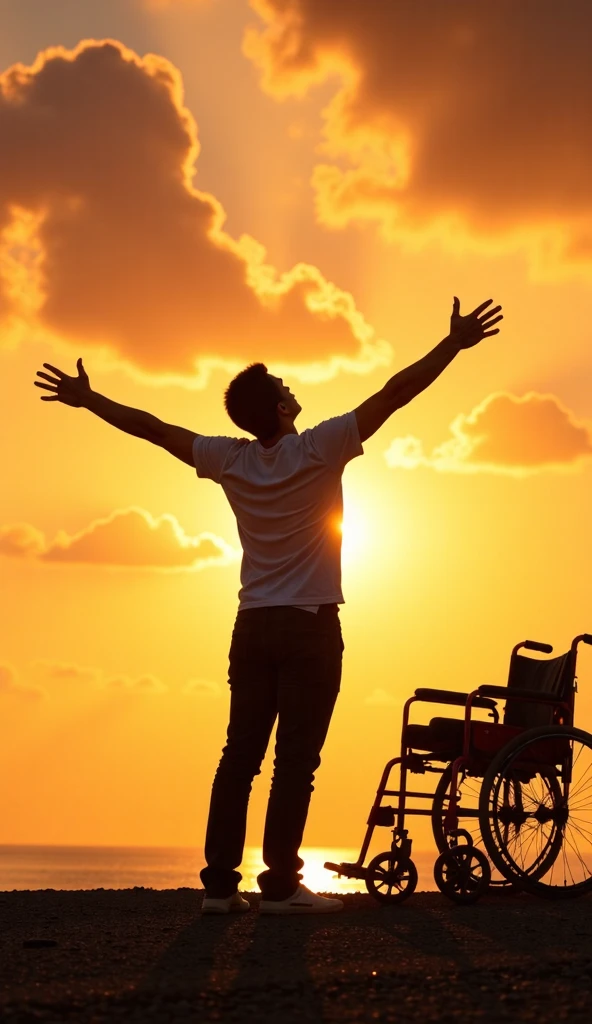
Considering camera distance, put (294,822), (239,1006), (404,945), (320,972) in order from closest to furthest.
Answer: (239,1006)
(320,972)
(404,945)
(294,822)

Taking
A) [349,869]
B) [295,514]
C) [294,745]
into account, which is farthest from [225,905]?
[295,514]

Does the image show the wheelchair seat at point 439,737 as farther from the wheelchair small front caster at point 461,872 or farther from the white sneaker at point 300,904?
the white sneaker at point 300,904

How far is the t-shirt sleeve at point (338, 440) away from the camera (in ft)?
15.3

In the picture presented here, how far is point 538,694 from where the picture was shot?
6344 mm

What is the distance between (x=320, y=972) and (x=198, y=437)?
2668mm

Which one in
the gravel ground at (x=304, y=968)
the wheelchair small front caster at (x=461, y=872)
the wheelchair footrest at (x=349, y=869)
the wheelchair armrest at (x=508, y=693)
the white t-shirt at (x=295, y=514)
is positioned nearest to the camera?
the gravel ground at (x=304, y=968)

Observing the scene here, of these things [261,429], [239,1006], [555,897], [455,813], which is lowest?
[239,1006]

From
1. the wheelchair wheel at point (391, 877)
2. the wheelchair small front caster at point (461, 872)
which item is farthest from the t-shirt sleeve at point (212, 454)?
the wheelchair small front caster at point (461, 872)

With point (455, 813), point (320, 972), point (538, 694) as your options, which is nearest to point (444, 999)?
point (320, 972)

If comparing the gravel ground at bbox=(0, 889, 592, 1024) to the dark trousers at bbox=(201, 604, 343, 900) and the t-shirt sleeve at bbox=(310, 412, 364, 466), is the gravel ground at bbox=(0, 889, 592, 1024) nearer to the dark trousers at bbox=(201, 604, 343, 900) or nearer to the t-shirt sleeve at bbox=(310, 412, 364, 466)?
the dark trousers at bbox=(201, 604, 343, 900)

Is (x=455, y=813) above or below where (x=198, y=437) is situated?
below

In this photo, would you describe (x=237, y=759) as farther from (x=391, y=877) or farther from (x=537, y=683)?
(x=537, y=683)

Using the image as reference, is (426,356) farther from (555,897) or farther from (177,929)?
(555,897)

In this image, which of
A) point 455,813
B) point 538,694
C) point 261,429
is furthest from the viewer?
point 538,694
